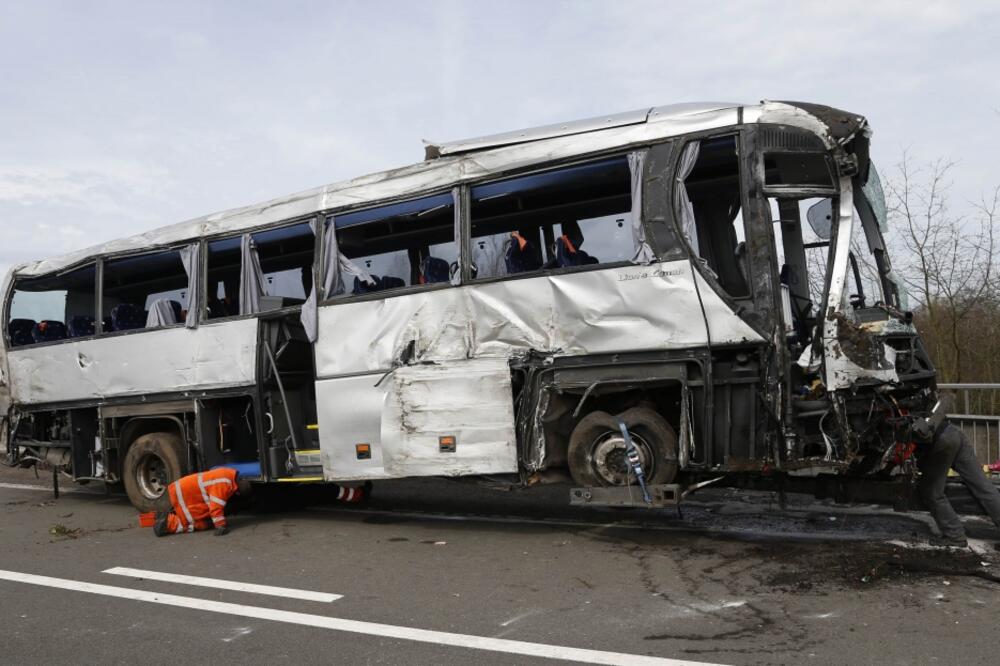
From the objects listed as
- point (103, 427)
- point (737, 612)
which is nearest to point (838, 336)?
point (737, 612)

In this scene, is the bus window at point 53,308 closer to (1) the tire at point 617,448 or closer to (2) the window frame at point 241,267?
(2) the window frame at point 241,267

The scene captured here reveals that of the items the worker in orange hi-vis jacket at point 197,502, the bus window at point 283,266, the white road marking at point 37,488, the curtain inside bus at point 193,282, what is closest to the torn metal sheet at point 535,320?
the bus window at point 283,266

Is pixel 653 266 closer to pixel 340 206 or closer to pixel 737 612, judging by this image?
pixel 737 612

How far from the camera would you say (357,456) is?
7820 mm

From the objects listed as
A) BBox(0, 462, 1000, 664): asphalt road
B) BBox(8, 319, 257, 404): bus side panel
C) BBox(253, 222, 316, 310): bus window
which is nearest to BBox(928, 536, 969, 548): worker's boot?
BBox(0, 462, 1000, 664): asphalt road

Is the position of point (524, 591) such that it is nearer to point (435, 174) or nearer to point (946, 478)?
point (946, 478)

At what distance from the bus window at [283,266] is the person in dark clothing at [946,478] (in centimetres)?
606

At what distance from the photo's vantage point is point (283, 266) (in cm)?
886

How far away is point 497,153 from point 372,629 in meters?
4.20

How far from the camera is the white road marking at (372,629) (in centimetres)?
426

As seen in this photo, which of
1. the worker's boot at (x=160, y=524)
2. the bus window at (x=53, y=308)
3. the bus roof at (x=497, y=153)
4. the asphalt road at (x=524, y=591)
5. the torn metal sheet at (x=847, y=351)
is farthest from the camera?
the bus window at (x=53, y=308)

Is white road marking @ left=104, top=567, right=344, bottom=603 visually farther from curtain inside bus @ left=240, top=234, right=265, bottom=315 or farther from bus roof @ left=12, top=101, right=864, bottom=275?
bus roof @ left=12, top=101, right=864, bottom=275

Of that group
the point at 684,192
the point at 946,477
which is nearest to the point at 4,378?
the point at 684,192

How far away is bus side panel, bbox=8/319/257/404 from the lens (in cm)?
882
